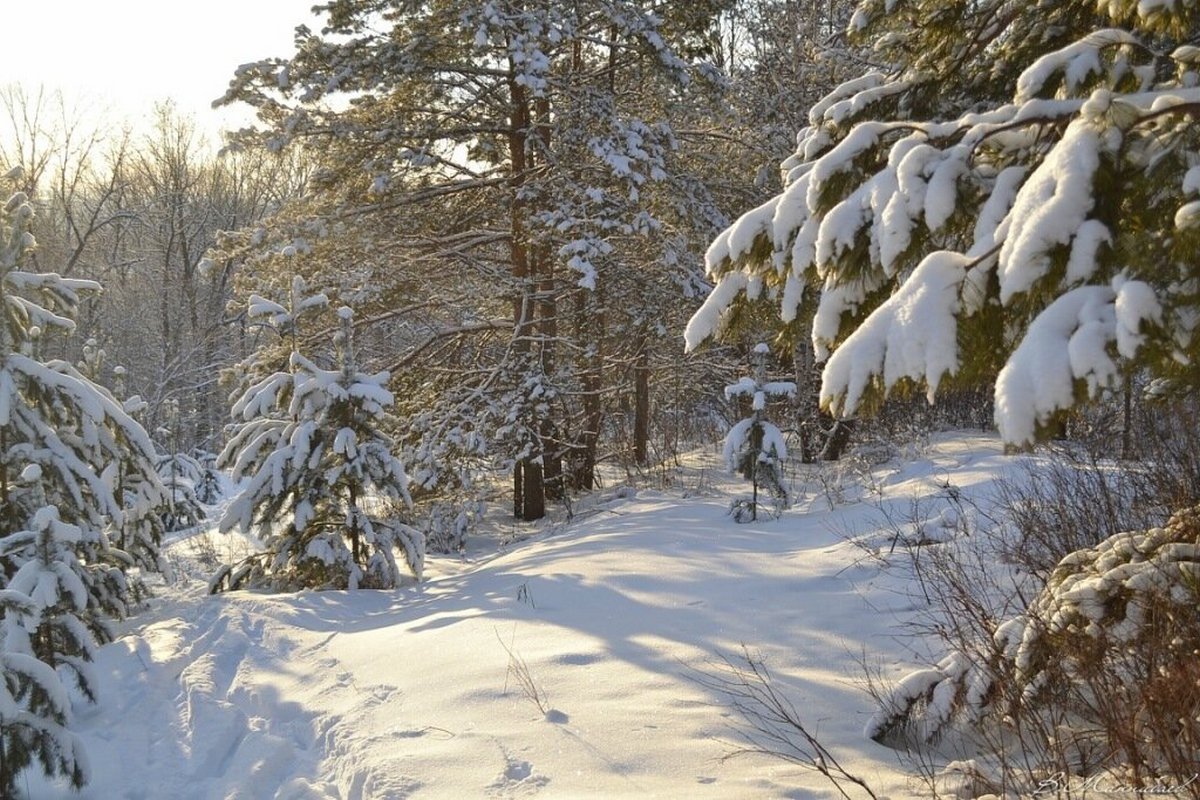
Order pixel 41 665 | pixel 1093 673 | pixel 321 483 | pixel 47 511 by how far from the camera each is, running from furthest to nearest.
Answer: pixel 321 483 → pixel 47 511 → pixel 41 665 → pixel 1093 673

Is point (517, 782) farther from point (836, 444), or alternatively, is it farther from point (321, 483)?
point (836, 444)

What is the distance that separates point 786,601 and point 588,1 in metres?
7.81

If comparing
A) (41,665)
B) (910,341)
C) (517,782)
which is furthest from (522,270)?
A: (910,341)

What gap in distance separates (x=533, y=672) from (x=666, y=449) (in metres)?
9.30

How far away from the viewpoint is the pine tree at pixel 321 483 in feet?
26.6

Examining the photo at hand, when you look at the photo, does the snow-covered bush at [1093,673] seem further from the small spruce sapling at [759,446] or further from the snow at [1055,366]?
the small spruce sapling at [759,446]

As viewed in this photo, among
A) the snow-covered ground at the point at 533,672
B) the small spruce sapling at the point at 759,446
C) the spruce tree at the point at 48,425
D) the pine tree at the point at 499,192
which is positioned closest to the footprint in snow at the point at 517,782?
the snow-covered ground at the point at 533,672

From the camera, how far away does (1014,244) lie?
6.63 feet

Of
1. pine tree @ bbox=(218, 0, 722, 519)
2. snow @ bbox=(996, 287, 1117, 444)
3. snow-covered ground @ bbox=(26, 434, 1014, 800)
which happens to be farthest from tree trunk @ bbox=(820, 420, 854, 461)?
snow @ bbox=(996, 287, 1117, 444)

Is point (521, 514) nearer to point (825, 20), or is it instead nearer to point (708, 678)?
point (708, 678)

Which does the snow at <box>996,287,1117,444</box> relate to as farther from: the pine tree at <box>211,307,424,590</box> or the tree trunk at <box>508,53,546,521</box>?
the tree trunk at <box>508,53,546,521</box>

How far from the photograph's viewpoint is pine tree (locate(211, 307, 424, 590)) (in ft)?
26.6

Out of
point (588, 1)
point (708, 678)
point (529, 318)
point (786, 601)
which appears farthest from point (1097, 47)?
point (529, 318)

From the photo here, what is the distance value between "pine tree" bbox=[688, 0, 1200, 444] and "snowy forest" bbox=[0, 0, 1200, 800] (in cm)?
1
